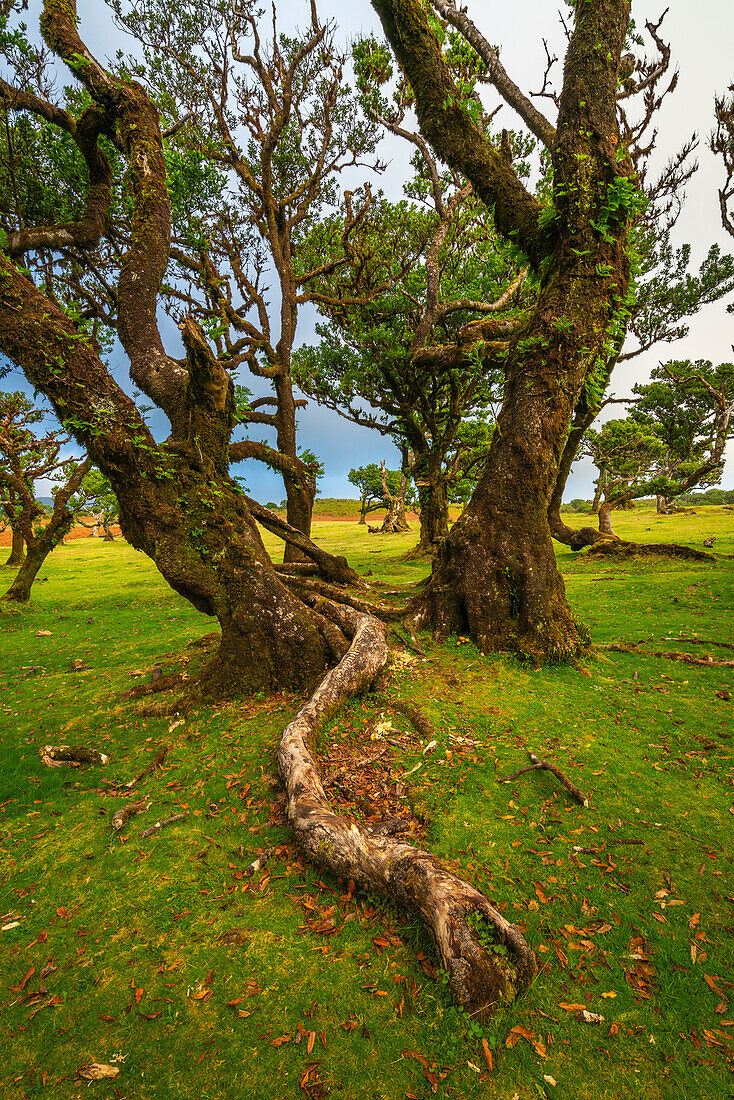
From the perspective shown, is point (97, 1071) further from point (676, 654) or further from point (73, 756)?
point (676, 654)

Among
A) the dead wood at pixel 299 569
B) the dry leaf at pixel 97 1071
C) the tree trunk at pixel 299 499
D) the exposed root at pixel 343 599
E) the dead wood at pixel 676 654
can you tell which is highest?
the tree trunk at pixel 299 499

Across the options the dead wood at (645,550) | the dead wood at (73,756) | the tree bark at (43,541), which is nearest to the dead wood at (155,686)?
the dead wood at (73,756)

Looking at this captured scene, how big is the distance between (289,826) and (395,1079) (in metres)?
1.89

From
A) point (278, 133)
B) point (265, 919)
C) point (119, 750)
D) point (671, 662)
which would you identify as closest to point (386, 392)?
point (278, 133)

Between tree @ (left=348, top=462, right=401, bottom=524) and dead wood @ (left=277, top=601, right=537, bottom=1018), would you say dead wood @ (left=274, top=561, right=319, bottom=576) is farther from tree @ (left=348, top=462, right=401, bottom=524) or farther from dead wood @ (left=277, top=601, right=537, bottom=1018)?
tree @ (left=348, top=462, right=401, bottom=524)

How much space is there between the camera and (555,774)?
4359 millimetres

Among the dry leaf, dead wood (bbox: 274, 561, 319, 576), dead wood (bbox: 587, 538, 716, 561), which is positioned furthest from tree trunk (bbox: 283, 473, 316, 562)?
dead wood (bbox: 587, 538, 716, 561)

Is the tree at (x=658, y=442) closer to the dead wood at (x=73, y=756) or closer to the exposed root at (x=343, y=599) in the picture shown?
the exposed root at (x=343, y=599)

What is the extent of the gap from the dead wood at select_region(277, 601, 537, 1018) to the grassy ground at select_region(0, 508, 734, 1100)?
152 millimetres

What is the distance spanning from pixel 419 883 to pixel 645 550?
18035mm

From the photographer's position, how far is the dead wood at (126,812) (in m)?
4.18

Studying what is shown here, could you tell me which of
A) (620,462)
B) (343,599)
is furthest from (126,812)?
(620,462)

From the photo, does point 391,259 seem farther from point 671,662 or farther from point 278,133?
point 671,662

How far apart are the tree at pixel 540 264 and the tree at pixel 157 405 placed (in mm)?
3153
